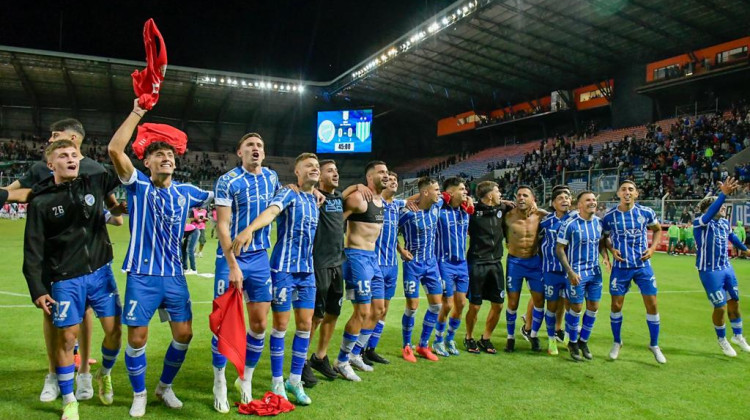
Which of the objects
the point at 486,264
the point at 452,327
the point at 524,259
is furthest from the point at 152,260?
the point at 524,259

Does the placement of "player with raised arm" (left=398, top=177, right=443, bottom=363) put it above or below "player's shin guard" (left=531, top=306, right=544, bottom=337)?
above

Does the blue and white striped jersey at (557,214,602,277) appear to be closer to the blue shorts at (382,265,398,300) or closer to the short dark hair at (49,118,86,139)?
the blue shorts at (382,265,398,300)

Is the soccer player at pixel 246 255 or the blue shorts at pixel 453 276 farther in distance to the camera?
the blue shorts at pixel 453 276

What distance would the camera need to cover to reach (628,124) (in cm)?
3538

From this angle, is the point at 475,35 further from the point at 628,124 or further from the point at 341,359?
the point at 341,359

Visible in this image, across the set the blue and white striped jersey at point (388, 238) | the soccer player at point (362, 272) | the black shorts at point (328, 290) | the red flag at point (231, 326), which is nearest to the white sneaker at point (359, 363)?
the soccer player at point (362, 272)

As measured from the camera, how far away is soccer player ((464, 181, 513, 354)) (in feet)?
22.1

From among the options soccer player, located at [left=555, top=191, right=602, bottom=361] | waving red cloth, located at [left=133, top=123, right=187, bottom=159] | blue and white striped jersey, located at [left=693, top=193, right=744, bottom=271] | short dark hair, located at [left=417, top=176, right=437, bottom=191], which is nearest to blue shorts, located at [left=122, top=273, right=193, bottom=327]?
waving red cloth, located at [left=133, top=123, right=187, bottom=159]

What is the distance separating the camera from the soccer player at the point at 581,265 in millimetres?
6562

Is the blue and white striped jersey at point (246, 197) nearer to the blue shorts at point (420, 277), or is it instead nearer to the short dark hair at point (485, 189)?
the blue shorts at point (420, 277)

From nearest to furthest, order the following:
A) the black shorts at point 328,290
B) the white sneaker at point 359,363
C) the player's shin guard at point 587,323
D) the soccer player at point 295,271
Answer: the soccer player at point 295,271, the black shorts at point 328,290, the white sneaker at point 359,363, the player's shin guard at point 587,323

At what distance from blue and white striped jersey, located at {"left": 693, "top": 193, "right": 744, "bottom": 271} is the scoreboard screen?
108 feet

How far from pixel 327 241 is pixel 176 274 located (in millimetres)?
1604

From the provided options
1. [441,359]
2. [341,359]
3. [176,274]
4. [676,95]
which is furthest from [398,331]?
[676,95]
